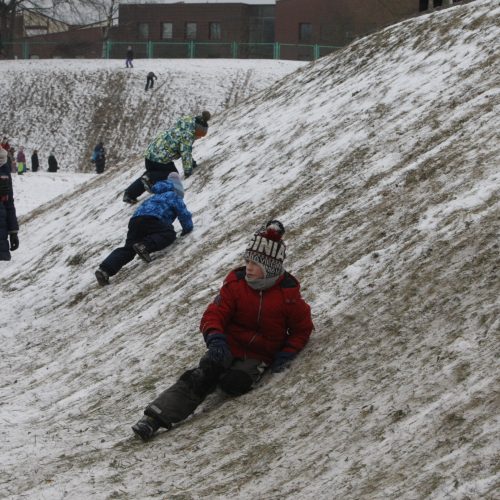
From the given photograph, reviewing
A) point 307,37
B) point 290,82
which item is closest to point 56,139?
point 307,37

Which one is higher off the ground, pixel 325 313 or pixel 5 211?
pixel 5 211

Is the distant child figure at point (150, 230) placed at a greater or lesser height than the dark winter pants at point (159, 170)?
lesser

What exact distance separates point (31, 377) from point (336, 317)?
11.3 feet

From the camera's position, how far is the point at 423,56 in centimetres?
1365

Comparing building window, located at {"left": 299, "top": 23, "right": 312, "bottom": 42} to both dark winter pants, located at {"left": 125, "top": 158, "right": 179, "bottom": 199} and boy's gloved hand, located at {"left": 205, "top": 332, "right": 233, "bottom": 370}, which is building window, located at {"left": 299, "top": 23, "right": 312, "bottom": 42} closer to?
dark winter pants, located at {"left": 125, "top": 158, "right": 179, "bottom": 199}

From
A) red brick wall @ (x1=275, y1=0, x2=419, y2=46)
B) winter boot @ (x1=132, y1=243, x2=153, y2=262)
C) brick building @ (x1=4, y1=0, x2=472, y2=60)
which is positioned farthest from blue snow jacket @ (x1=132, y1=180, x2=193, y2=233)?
red brick wall @ (x1=275, y1=0, x2=419, y2=46)

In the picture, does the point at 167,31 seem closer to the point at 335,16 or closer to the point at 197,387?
the point at 335,16

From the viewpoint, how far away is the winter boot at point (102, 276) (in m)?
11.6

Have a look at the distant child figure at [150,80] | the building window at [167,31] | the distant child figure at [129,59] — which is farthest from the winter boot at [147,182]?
the building window at [167,31]

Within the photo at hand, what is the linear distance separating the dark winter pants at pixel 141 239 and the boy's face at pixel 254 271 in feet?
15.7

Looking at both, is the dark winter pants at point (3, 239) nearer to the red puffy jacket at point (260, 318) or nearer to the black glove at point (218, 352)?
the red puffy jacket at point (260, 318)

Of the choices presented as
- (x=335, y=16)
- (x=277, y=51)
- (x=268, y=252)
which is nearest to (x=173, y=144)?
(x=268, y=252)

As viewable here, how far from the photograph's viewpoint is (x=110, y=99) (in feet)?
154

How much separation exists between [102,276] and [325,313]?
467 cm
